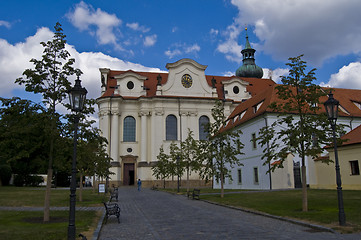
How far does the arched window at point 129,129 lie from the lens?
193 feet

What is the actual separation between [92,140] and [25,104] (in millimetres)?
3282

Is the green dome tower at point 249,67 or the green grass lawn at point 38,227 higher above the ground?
the green dome tower at point 249,67

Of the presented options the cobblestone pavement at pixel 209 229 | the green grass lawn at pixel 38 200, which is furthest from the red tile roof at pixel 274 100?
the cobblestone pavement at pixel 209 229

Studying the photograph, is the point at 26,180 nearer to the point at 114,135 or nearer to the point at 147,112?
the point at 114,135

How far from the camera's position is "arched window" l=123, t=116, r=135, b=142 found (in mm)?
58856

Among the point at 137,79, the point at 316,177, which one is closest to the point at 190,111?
the point at 137,79

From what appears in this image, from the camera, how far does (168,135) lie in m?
59.2

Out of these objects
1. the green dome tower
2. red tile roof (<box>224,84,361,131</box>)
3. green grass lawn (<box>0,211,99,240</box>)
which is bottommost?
green grass lawn (<box>0,211,99,240</box>)

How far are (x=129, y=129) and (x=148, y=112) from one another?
4.70 metres

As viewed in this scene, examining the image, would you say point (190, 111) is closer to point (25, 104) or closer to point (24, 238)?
point (25, 104)

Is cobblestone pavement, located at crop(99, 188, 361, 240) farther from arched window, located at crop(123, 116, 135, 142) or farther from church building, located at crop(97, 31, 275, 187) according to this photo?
arched window, located at crop(123, 116, 135, 142)

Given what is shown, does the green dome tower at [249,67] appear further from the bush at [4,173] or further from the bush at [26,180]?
the bush at [4,173]

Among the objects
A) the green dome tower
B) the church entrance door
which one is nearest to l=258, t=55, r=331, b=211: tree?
the church entrance door

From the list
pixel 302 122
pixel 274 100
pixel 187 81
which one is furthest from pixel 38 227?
pixel 187 81
